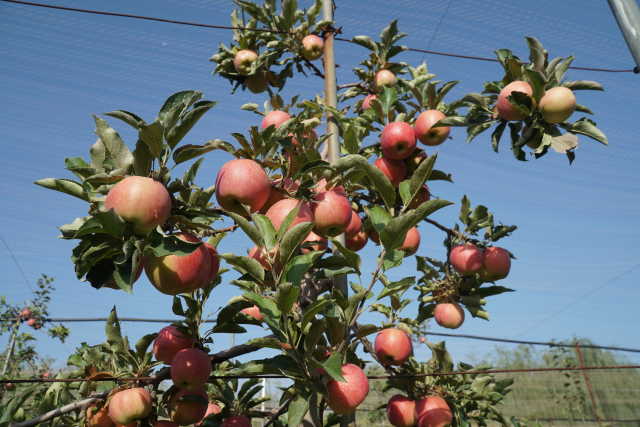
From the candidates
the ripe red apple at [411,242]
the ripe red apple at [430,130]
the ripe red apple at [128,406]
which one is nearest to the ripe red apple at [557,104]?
the ripe red apple at [430,130]

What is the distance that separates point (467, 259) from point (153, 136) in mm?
1843

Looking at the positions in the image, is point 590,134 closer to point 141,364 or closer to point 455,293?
point 455,293

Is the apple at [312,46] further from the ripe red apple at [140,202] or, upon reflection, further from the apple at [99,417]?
the apple at [99,417]

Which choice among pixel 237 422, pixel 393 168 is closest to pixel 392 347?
pixel 237 422

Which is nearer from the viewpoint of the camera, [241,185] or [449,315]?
[241,185]

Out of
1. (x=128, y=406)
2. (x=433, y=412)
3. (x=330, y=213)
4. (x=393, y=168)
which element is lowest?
(x=433, y=412)

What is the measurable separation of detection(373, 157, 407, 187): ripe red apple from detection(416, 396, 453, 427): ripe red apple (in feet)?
3.43

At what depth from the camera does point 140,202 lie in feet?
3.40

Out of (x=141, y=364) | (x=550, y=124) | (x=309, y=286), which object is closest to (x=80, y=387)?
(x=141, y=364)

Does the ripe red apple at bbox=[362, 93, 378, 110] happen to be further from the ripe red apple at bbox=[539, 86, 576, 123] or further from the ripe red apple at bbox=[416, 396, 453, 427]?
the ripe red apple at bbox=[416, 396, 453, 427]

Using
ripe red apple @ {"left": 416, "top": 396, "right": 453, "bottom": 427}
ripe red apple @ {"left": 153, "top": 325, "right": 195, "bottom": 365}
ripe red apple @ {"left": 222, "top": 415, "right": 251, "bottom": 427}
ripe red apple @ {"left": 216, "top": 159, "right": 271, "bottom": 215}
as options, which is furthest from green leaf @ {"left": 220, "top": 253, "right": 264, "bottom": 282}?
ripe red apple @ {"left": 416, "top": 396, "right": 453, "bottom": 427}

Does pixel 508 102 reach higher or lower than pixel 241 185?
higher

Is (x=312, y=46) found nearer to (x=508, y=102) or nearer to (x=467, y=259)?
(x=508, y=102)

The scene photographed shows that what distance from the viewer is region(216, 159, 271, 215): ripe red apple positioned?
4.21ft
